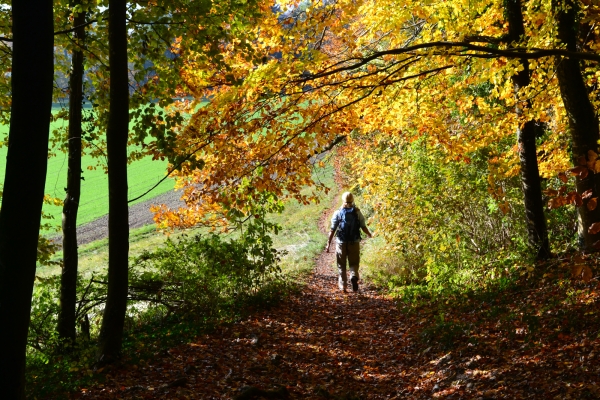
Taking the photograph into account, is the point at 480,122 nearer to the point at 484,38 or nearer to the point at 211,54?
the point at 484,38

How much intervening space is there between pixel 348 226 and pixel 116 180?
6.40 m

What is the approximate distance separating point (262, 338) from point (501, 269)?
439 centimetres

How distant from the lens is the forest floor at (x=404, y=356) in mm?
5309

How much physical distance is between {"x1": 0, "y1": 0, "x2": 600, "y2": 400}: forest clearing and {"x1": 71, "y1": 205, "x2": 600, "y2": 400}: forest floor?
37 mm

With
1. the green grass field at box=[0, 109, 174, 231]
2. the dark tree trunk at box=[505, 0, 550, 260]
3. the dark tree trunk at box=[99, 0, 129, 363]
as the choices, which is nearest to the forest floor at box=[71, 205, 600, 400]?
the dark tree trunk at box=[99, 0, 129, 363]

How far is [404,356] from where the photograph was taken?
7.25m

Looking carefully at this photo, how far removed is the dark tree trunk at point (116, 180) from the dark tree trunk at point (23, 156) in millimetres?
2072

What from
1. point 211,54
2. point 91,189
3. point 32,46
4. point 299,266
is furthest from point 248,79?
point 91,189

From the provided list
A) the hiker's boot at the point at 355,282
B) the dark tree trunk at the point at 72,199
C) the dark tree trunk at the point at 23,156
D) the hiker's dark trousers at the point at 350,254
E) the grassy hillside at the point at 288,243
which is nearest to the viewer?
the dark tree trunk at the point at 23,156

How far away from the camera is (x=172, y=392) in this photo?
5547 mm

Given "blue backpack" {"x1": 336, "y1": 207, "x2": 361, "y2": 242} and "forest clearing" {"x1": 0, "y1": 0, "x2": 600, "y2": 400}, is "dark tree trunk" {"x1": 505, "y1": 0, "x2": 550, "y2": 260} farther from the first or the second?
"blue backpack" {"x1": 336, "y1": 207, "x2": 361, "y2": 242}

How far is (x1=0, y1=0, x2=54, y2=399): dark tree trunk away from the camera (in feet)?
12.1

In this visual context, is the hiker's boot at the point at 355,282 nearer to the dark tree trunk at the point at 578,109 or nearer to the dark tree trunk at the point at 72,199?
the dark tree trunk at the point at 578,109

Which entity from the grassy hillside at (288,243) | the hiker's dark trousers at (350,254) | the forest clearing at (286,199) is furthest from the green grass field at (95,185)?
the forest clearing at (286,199)
